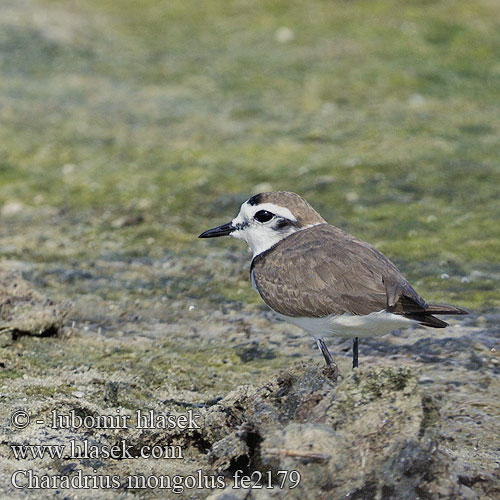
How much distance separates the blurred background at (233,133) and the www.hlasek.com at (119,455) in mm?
2346

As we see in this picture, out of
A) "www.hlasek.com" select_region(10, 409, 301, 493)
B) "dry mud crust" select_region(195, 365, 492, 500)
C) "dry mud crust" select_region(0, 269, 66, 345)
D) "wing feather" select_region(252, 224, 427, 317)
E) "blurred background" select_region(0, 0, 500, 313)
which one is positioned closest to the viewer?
"dry mud crust" select_region(195, 365, 492, 500)

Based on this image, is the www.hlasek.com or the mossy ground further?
the mossy ground

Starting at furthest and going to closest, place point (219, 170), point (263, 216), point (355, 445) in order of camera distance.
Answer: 1. point (219, 170)
2. point (263, 216)
3. point (355, 445)

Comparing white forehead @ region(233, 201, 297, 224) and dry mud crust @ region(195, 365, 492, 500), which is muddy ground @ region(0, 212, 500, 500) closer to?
dry mud crust @ region(195, 365, 492, 500)

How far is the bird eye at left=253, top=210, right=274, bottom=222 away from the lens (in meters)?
5.67

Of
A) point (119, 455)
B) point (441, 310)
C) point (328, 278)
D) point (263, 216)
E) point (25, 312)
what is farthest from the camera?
point (25, 312)

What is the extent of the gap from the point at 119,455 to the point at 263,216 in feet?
6.11

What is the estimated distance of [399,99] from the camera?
11.3 metres

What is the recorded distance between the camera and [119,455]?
4543 mm

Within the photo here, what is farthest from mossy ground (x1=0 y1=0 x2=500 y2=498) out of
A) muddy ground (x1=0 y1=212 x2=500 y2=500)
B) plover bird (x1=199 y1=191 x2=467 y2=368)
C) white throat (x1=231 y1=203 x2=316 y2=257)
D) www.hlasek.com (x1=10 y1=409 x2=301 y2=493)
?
white throat (x1=231 y1=203 x2=316 y2=257)

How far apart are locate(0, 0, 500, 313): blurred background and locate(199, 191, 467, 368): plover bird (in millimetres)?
1649

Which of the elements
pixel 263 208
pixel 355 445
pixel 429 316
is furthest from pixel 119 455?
pixel 263 208

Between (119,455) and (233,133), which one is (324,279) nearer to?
(119,455)

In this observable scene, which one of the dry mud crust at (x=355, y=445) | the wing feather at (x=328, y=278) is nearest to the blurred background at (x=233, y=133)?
the wing feather at (x=328, y=278)
